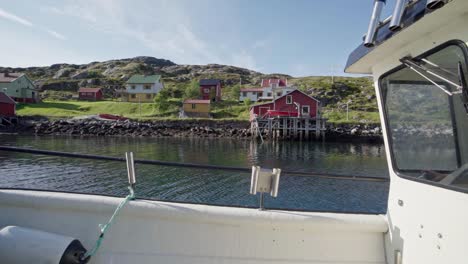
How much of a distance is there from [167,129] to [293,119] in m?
23.8

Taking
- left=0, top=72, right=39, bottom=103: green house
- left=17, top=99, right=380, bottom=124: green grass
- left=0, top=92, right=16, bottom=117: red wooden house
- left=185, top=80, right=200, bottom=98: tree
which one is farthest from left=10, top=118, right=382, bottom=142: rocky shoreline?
left=0, top=72, right=39, bottom=103: green house

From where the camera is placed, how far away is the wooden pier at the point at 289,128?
47.2 m

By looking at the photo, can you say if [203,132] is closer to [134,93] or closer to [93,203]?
[134,93]

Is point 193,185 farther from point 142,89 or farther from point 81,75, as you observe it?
point 81,75

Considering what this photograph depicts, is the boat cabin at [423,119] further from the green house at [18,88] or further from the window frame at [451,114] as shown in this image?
the green house at [18,88]

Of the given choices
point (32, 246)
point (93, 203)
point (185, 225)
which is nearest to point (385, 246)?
point (185, 225)

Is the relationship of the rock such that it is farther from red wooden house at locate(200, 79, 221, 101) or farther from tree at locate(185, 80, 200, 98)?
tree at locate(185, 80, 200, 98)

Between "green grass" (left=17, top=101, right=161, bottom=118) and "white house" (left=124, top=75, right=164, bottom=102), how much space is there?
24.6 ft

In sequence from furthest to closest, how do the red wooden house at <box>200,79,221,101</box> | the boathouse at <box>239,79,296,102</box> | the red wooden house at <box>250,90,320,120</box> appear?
the red wooden house at <box>200,79,221,101</box>
the boathouse at <box>239,79,296,102</box>
the red wooden house at <box>250,90,320,120</box>

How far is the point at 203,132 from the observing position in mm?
50000

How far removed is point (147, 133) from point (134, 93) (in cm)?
2935

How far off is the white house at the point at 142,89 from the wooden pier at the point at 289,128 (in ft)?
123

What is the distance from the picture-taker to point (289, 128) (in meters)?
47.3

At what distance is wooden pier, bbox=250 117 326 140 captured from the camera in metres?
47.2
